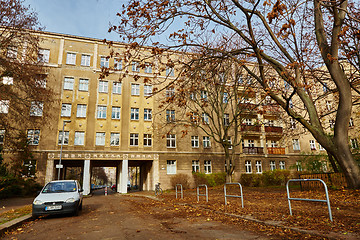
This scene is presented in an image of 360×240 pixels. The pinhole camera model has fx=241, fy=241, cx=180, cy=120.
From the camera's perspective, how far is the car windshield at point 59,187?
35.1 ft

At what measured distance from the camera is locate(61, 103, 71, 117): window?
93.2ft

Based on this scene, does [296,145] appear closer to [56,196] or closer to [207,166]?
[207,166]

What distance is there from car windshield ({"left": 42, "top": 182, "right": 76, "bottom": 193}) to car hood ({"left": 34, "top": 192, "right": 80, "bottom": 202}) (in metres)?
0.61

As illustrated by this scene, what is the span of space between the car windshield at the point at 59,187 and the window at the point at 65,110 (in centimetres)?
1901

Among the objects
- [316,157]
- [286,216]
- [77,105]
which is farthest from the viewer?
[77,105]

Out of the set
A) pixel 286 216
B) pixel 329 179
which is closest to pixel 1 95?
pixel 286 216

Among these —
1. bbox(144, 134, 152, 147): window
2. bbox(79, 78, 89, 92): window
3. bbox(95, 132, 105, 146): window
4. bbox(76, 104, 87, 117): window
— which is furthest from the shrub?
bbox(79, 78, 89, 92): window

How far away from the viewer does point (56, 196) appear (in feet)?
32.0

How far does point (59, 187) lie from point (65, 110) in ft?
64.8

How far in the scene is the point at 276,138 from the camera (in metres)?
37.1

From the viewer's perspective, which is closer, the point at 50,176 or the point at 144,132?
the point at 50,176

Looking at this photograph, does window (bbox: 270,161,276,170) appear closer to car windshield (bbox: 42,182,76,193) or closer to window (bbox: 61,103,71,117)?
window (bbox: 61,103,71,117)

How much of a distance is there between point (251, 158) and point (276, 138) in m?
6.29

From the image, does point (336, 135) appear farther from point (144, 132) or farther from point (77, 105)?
point (77, 105)
